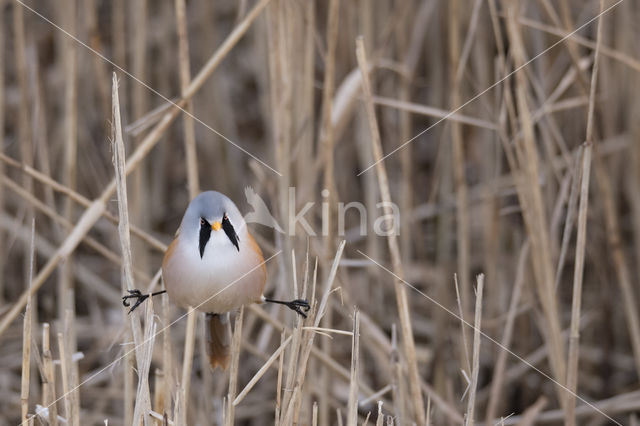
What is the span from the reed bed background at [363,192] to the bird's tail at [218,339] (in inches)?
2.8

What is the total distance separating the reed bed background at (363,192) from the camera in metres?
1.77

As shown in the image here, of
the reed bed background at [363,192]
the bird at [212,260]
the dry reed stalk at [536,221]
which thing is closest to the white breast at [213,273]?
the bird at [212,260]

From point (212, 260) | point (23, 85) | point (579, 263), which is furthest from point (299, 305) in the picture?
point (23, 85)

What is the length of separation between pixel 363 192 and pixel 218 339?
171cm

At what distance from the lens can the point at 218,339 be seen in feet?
4.39

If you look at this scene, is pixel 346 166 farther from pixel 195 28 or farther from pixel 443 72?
pixel 195 28

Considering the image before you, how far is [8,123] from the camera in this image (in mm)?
3398

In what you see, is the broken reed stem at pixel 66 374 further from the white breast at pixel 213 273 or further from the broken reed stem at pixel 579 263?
the broken reed stem at pixel 579 263

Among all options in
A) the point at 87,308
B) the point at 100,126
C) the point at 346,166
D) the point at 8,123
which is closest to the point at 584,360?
the point at 346,166

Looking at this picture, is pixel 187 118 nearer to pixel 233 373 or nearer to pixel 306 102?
pixel 306 102

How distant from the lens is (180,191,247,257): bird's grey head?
105 cm

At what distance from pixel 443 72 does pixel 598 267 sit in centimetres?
92

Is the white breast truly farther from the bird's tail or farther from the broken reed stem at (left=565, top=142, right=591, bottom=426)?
the broken reed stem at (left=565, top=142, right=591, bottom=426)

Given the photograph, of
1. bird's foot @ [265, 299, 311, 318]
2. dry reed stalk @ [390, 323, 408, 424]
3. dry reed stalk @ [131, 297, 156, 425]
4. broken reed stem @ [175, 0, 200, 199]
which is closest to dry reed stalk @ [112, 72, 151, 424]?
dry reed stalk @ [131, 297, 156, 425]
